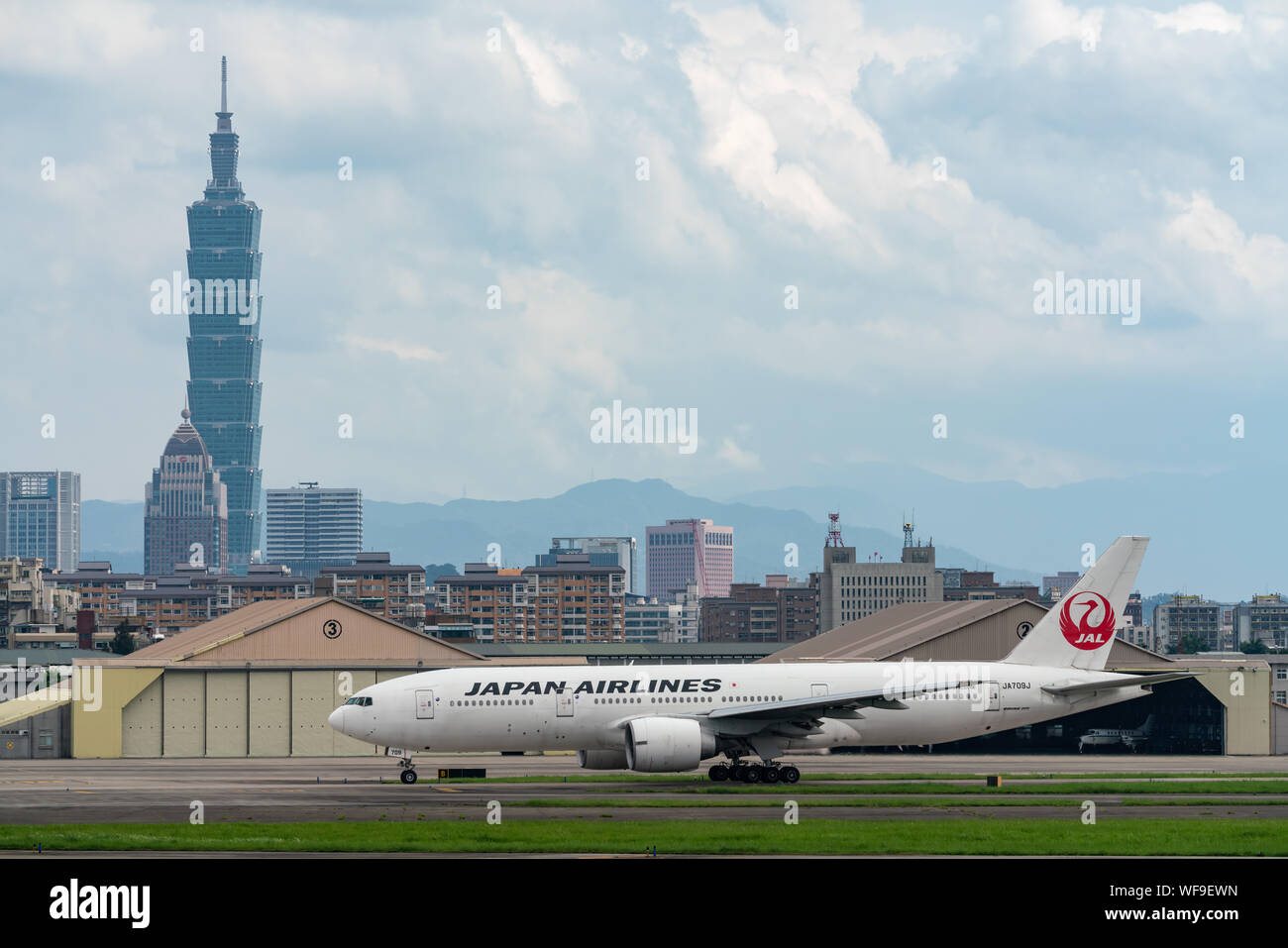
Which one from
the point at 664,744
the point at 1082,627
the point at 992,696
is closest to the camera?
the point at 664,744

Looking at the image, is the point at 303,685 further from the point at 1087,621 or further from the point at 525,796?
the point at 1087,621

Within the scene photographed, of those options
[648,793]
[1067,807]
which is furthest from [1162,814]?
[648,793]

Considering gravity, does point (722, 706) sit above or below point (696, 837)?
above

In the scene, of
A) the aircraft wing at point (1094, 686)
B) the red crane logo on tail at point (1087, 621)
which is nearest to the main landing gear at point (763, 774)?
the aircraft wing at point (1094, 686)

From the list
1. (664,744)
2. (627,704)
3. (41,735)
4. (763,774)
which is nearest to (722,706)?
(763,774)

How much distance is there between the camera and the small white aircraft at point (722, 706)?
174 feet

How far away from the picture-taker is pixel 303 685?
83.4 meters

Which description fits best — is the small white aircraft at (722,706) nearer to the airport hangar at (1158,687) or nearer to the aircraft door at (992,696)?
the aircraft door at (992,696)

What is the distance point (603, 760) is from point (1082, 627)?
18814 mm

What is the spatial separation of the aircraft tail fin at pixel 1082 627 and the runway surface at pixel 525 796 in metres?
4.60

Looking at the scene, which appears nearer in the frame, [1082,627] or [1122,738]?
[1082,627]
